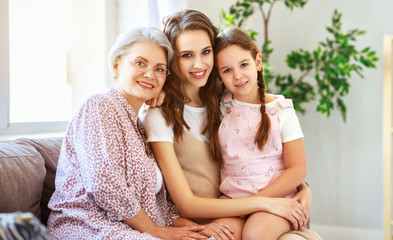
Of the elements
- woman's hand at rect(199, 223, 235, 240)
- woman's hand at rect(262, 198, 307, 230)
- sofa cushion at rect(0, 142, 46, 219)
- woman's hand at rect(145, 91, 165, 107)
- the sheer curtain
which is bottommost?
woman's hand at rect(199, 223, 235, 240)

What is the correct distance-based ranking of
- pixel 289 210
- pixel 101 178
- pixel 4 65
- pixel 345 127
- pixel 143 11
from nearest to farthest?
pixel 101 178 → pixel 289 210 → pixel 4 65 → pixel 143 11 → pixel 345 127

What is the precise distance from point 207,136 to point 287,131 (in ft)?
1.14

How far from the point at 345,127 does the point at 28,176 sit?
8.34ft

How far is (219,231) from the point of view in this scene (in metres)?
1.44

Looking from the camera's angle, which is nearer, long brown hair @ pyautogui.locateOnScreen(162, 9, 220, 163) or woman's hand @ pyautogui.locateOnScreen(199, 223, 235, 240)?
woman's hand @ pyautogui.locateOnScreen(199, 223, 235, 240)

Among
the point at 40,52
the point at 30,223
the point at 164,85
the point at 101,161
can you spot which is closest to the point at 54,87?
the point at 40,52

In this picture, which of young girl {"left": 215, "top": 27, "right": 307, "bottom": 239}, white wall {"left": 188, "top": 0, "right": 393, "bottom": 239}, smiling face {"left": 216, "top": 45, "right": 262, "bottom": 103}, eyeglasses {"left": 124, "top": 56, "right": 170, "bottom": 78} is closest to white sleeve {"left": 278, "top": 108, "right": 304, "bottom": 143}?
A: young girl {"left": 215, "top": 27, "right": 307, "bottom": 239}

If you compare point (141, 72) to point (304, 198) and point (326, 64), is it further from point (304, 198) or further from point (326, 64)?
point (326, 64)

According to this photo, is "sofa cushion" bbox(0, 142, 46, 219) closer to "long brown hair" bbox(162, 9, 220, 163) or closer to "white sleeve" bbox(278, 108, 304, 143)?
"long brown hair" bbox(162, 9, 220, 163)

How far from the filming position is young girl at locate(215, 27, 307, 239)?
160 cm

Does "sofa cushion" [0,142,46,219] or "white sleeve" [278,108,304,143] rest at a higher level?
"white sleeve" [278,108,304,143]

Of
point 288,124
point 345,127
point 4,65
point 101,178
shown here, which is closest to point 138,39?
point 101,178

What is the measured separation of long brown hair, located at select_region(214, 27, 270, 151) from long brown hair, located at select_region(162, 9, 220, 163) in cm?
5

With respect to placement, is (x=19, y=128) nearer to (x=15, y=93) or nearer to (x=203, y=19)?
(x=15, y=93)
